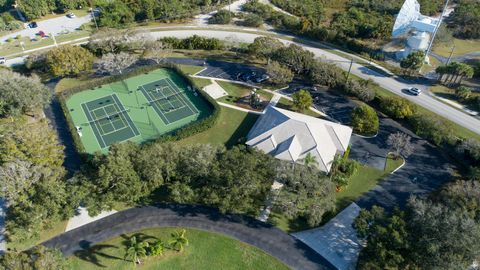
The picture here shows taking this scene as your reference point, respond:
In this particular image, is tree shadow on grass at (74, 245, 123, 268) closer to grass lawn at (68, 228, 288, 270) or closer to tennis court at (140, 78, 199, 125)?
grass lawn at (68, 228, 288, 270)

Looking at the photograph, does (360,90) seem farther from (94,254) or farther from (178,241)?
(94,254)

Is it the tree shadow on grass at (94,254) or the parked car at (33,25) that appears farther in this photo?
the parked car at (33,25)

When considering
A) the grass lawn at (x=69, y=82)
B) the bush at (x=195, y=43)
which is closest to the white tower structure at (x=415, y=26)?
the bush at (x=195, y=43)

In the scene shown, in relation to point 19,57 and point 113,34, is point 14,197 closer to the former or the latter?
point 113,34

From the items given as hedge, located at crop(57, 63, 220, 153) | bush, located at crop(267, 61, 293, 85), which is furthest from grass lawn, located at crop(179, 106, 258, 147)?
bush, located at crop(267, 61, 293, 85)

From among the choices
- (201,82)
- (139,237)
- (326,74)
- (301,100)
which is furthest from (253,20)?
(139,237)

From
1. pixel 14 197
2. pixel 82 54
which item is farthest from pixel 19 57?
pixel 14 197

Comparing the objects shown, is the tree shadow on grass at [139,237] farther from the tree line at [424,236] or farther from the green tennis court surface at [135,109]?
the tree line at [424,236]
